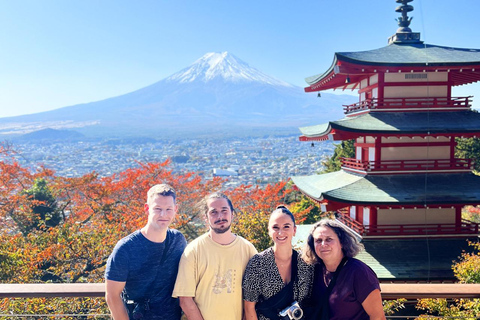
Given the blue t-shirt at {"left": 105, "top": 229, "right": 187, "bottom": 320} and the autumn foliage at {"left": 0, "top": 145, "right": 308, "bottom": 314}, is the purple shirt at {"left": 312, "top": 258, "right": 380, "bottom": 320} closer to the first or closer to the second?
the blue t-shirt at {"left": 105, "top": 229, "right": 187, "bottom": 320}

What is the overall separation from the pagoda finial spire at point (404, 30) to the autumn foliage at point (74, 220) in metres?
7.16

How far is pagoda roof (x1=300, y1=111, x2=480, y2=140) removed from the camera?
8531 mm

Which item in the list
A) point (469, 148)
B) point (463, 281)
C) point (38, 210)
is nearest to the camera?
point (463, 281)

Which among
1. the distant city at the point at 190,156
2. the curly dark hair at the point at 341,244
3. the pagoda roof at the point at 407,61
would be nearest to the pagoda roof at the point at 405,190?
the pagoda roof at the point at 407,61

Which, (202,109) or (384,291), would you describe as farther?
(202,109)

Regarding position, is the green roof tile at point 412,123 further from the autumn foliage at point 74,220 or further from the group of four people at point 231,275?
the group of four people at point 231,275

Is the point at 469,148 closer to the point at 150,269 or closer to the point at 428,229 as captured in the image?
the point at 428,229

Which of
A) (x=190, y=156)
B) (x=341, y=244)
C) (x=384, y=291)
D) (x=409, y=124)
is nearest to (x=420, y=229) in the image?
(x=409, y=124)

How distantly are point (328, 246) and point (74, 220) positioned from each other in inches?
662

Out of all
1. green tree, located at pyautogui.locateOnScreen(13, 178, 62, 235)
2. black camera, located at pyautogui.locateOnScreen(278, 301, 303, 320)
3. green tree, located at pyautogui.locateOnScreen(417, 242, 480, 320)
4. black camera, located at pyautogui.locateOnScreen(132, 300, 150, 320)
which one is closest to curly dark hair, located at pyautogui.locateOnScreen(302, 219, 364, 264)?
black camera, located at pyautogui.locateOnScreen(278, 301, 303, 320)

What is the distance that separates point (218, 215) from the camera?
8.64ft

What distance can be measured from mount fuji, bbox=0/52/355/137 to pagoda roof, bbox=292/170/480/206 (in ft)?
Answer: 299

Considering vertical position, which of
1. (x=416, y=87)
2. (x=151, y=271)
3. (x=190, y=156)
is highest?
(x=416, y=87)

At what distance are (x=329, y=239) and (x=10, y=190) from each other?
727 inches
